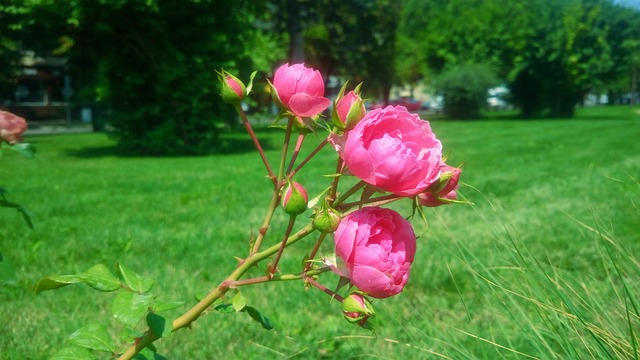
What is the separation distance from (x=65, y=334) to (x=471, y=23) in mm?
27548

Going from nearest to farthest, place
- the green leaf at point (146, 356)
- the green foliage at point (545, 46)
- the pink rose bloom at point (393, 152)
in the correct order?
1. the pink rose bloom at point (393, 152)
2. the green leaf at point (146, 356)
3. the green foliage at point (545, 46)

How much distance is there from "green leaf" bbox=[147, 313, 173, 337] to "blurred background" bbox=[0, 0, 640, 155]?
1.71ft

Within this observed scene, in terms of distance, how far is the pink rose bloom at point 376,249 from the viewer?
2.67ft

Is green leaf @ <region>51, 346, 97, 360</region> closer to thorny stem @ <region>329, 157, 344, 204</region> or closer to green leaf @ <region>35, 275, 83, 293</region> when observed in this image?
green leaf @ <region>35, 275, 83, 293</region>

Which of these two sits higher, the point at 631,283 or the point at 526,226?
the point at 631,283

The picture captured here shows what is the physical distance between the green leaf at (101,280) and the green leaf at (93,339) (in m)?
0.12

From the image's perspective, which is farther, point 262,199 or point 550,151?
point 550,151

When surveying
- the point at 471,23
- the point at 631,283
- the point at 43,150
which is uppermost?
the point at 471,23

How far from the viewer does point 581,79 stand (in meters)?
26.1

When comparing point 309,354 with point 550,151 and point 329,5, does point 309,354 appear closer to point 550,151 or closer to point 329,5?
point 550,151

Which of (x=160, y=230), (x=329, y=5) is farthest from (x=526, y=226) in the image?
(x=329, y=5)

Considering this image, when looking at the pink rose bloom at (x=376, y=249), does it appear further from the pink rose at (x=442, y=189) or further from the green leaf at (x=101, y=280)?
the green leaf at (x=101, y=280)

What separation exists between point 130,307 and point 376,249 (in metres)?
0.38

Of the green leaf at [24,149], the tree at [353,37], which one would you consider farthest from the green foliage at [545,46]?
the green leaf at [24,149]
